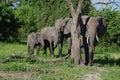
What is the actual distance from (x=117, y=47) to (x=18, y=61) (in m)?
18.2

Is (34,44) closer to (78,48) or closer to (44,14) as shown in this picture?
(78,48)

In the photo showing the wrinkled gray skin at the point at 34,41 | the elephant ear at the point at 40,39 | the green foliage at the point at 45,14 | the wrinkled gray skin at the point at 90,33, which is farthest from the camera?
the green foliage at the point at 45,14

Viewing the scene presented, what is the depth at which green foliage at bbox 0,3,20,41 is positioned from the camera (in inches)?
1340

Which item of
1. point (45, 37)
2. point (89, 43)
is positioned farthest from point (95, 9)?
point (89, 43)

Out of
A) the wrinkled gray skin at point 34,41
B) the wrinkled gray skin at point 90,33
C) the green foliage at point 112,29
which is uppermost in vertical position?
the wrinkled gray skin at point 90,33

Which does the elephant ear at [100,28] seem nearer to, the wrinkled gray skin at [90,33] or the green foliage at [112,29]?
the wrinkled gray skin at [90,33]

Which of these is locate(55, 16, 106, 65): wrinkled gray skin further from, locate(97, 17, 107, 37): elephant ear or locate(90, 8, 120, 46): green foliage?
locate(90, 8, 120, 46): green foliage

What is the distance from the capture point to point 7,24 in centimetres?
3431

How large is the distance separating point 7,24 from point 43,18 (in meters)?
7.09

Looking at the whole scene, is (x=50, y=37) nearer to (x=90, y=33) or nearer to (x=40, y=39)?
(x=40, y=39)

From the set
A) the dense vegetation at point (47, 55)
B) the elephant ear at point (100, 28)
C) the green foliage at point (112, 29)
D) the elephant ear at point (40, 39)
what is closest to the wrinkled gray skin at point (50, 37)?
the elephant ear at point (40, 39)

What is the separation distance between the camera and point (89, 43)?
1600 cm

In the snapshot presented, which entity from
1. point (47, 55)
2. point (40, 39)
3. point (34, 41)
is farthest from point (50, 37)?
point (47, 55)

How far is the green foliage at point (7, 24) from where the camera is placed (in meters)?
34.0
